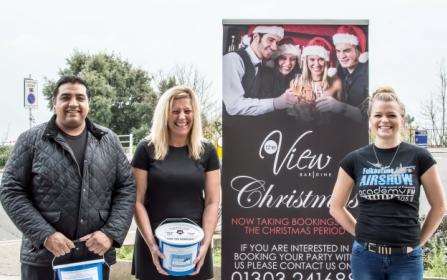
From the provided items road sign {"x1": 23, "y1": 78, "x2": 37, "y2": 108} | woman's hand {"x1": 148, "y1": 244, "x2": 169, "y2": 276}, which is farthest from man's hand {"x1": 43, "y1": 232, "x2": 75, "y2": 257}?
road sign {"x1": 23, "y1": 78, "x2": 37, "y2": 108}

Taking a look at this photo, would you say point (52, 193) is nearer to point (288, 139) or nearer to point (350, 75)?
point (288, 139)

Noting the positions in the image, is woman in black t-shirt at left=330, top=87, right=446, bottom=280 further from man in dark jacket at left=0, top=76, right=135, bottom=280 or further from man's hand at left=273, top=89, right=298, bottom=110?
man in dark jacket at left=0, top=76, right=135, bottom=280

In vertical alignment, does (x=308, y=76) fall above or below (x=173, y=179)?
above

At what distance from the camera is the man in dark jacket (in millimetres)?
3291

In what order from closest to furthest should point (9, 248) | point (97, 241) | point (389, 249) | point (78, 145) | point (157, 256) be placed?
point (389, 249), point (97, 241), point (78, 145), point (157, 256), point (9, 248)

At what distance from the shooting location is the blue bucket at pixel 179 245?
11.3 ft

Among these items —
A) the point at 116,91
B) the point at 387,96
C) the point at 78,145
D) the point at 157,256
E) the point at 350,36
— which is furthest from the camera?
the point at 116,91

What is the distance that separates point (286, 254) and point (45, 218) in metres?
1.95

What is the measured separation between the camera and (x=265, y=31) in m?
4.32

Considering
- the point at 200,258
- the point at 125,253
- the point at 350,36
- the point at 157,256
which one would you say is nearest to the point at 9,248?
the point at 125,253

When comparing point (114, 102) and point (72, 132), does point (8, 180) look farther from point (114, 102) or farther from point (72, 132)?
point (114, 102)

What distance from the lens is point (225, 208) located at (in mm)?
4430

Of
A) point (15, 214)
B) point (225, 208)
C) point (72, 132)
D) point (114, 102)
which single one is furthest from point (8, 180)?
point (114, 102)

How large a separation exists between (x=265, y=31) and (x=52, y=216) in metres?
2.07
